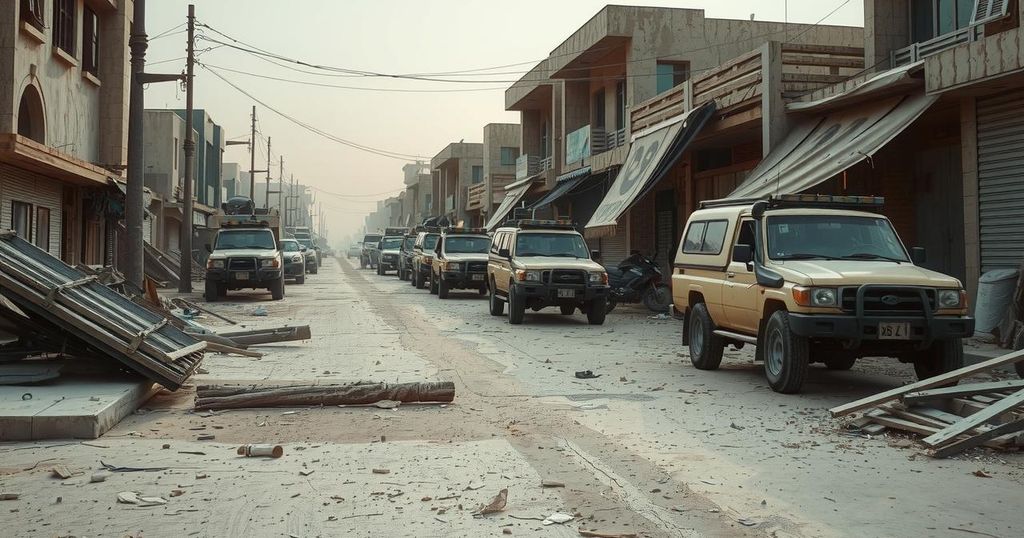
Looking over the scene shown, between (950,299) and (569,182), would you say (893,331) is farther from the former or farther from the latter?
(569,182)

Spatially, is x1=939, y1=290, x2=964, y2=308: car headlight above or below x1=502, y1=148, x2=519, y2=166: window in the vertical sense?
below

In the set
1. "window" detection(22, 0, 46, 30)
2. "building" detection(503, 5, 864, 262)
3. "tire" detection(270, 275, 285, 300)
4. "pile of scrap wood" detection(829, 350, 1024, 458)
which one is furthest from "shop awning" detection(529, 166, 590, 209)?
"pile of scrap wood" detection(829, 350, 1024, 458)

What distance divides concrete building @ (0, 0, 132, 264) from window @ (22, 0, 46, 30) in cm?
2

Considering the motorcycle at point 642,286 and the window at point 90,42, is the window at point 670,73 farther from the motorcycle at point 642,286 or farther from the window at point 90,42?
the window at point 90,42

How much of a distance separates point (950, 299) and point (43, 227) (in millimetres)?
20409

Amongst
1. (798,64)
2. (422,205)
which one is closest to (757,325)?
(798,64)

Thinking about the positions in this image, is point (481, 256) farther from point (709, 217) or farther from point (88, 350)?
point (88, 350)

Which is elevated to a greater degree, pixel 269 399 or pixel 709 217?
pixel 709 217

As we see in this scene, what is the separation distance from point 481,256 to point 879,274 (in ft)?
59.4

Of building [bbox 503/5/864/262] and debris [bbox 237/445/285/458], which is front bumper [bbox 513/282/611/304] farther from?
debris [bbox 237/445/285/458]

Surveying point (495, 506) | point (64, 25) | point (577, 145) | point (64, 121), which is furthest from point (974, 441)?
point (577, 145)

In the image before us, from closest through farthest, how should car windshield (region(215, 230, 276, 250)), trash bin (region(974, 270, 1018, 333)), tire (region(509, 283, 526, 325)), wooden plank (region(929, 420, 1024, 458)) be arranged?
wooden plank (region(929, 420, 1024, 458))
trash bin (region(974, 270, 1018, 333))
tire (region(509, 283, 526, 325))
car windshield (region(215, 230, 276, 250))

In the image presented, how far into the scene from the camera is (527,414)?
775 centimetres

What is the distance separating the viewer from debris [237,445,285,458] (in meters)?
5.96
